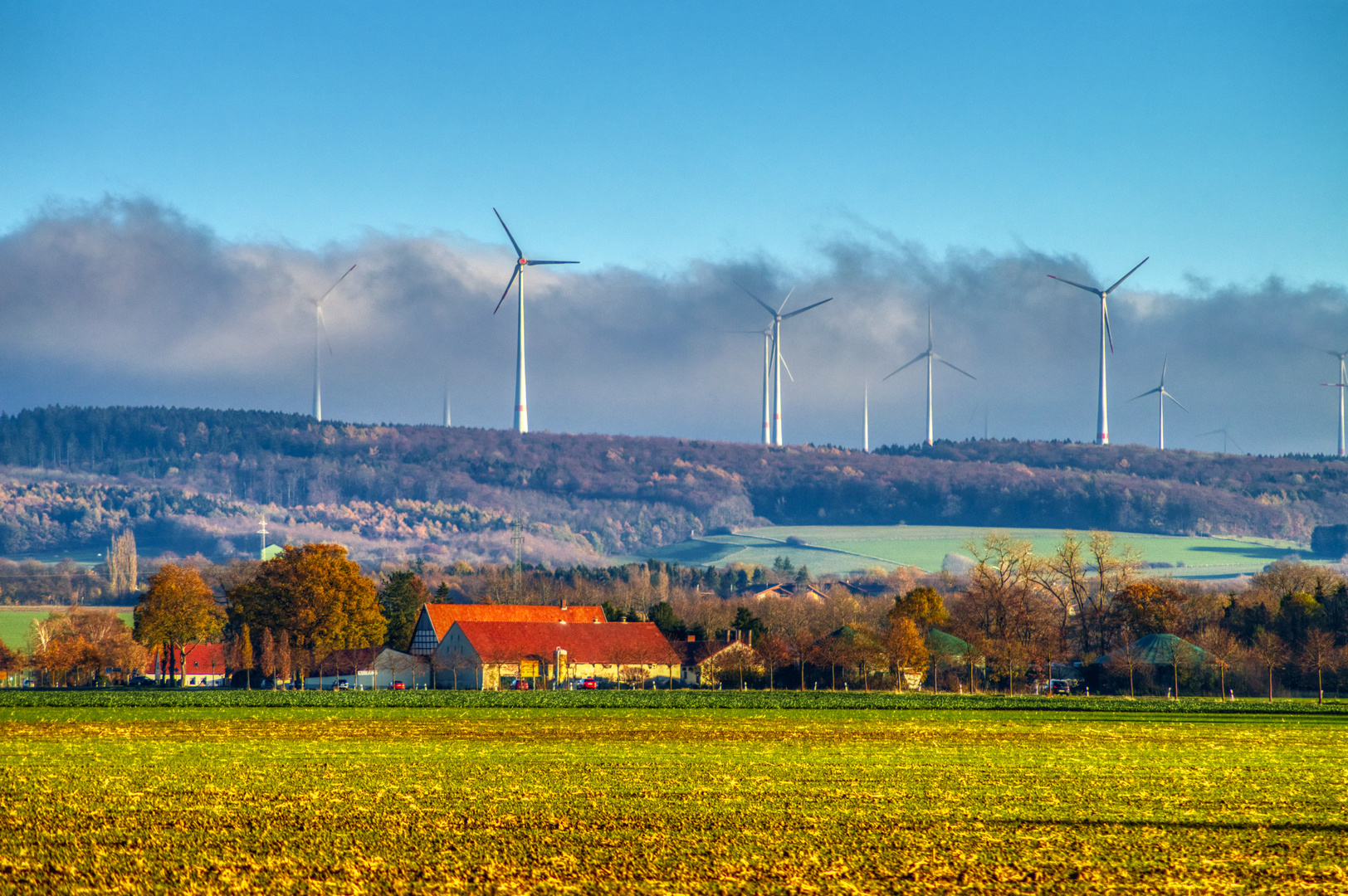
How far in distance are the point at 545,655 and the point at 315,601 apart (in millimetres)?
20546

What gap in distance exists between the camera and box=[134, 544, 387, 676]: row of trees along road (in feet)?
395

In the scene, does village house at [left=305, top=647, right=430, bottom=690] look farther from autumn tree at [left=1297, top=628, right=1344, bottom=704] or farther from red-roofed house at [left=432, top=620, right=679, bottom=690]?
autumn tree at [left=1297, top=628, right=1344, bottom=704]

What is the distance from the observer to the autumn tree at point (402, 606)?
150 meters

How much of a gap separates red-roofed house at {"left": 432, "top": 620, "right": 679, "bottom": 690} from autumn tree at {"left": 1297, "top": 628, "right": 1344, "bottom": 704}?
51.6m

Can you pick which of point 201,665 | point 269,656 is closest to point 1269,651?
point 269,656

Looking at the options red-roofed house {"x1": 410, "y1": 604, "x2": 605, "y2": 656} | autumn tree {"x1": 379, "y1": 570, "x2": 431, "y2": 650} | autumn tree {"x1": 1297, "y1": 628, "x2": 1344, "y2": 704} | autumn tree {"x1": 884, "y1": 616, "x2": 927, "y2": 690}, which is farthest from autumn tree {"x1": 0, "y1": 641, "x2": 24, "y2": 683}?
autumn tree {"x1": 1297, "y1": 628, "x2": 1344, "y2": 704}

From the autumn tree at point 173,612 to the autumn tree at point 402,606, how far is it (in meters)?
22.0

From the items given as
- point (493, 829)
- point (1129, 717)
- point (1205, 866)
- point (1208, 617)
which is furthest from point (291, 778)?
point (1208, 617)

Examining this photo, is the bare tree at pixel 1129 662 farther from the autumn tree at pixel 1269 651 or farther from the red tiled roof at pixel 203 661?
the red tiled roof at pixel 203 661

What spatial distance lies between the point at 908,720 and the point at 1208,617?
3271 inches

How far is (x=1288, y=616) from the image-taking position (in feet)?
421

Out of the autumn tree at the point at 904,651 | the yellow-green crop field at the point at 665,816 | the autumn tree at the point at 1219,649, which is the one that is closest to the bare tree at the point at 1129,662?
the autumn tree at the point at 1219,649

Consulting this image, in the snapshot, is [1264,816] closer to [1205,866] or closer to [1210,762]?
[1205,866]

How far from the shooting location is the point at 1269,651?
11494 centimetres
